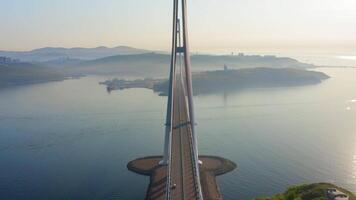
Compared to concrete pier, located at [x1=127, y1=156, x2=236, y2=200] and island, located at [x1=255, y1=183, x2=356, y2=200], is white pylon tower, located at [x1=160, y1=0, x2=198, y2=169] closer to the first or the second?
concrete pier, located at [x1=127, y1=156, x2=236, y2=200]

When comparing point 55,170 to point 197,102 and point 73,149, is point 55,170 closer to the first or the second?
point 73,149

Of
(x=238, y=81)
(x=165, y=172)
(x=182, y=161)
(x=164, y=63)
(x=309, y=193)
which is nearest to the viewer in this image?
(x=309, y=193)

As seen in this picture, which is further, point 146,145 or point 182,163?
point 146,145

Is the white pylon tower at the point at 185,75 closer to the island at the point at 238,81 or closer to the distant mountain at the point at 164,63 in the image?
the island at the point at 238,81

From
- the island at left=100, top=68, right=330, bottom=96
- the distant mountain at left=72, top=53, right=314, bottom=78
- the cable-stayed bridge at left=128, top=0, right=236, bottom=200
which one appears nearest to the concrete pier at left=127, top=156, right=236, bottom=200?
the cable-stayed bridge at left=128, top=0, right=236, bottom=200

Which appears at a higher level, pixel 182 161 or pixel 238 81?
pixel 182 161

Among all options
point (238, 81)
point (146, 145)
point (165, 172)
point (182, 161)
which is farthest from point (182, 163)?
point (238, 81)

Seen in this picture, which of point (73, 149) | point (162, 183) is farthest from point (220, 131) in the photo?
point (162, 183)

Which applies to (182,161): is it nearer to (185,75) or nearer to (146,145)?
(185,75)

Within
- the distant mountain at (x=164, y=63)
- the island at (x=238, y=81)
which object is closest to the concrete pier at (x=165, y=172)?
the island at (x=238, y=81)
